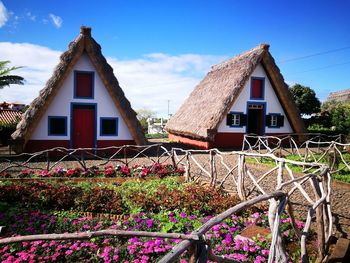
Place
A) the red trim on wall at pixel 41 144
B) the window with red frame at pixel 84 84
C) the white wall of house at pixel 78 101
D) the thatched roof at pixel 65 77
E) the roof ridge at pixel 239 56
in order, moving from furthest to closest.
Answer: the roof ridge at pixel 239 56 → the window with red frame at pixel 84 84 → the white wall of house at pixel 78 101 → the red trim on wall at pixel 41 144 → the thatched roof at pixel 65 77

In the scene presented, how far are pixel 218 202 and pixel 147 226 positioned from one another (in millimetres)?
1722

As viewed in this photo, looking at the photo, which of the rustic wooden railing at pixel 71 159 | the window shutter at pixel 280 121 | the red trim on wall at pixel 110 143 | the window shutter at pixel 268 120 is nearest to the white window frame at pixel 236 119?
the window shutter at pixel 268 120

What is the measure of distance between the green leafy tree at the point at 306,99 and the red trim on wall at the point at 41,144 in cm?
1855

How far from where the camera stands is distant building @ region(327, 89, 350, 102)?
3476 centimetres

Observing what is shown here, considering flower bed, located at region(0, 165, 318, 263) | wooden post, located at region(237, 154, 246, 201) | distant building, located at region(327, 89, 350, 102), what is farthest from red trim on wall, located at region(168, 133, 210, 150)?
distant building, located at region(327, 89, 350, 102)

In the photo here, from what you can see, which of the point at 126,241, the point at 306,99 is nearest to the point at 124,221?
the point at 126,241

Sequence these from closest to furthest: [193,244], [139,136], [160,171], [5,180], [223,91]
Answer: [193,244] → [5,180] → [160,171] → [139,136] → [223,91]

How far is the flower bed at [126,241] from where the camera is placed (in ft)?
12.5

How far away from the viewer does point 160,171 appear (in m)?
8.88

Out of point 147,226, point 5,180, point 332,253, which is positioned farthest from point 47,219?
point 332,253

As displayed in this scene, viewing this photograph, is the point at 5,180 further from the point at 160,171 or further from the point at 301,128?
the point at 301,128

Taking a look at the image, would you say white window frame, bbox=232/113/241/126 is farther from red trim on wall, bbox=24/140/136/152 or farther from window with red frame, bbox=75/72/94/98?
window with red frame, bbox=75/72/94/98

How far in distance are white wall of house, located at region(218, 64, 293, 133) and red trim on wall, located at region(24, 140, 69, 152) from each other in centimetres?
857

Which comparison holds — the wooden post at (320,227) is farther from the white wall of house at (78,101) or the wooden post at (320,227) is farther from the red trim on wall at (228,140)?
the red trim on wall at (228,140)
